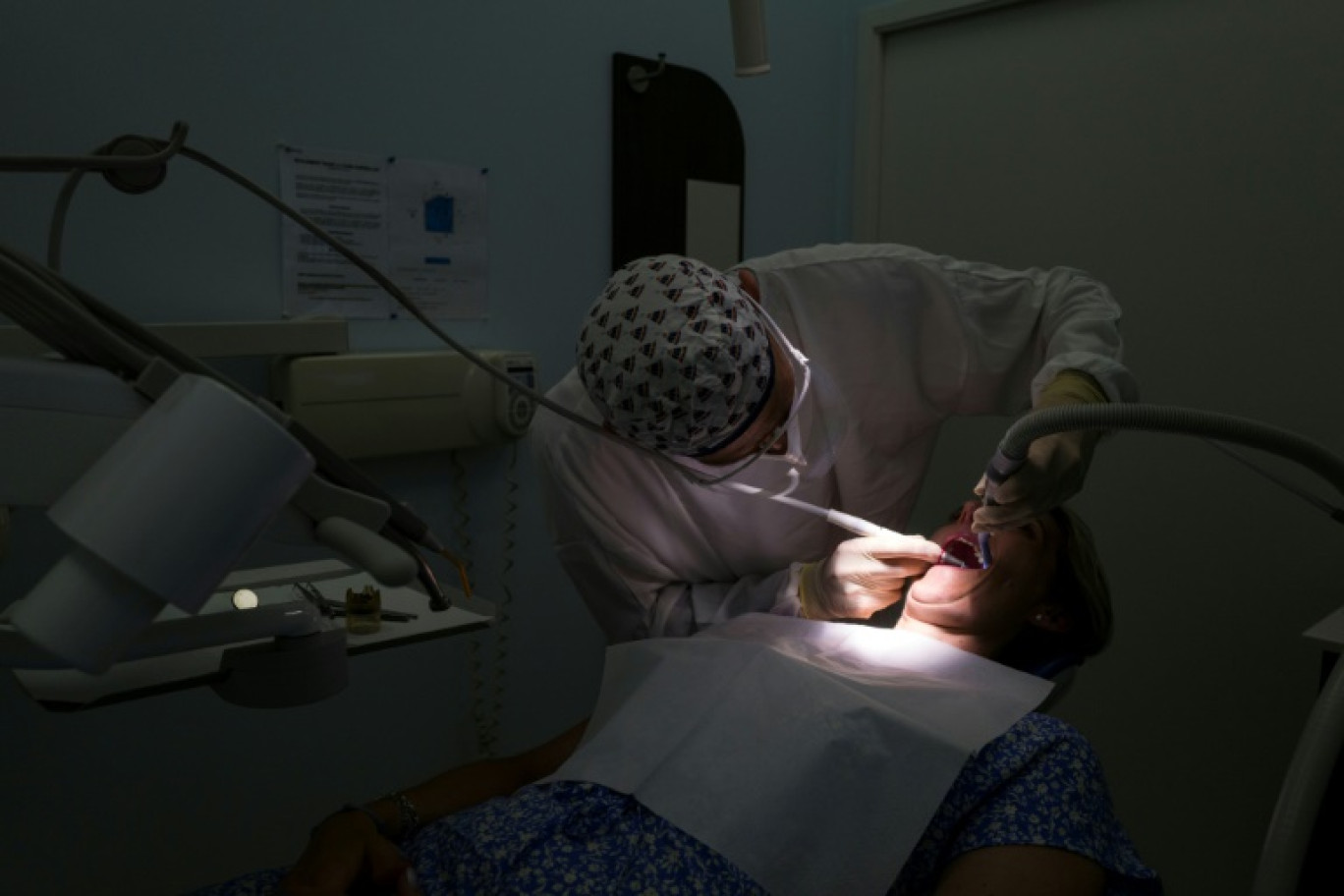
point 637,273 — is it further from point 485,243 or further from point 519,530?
point 519,530

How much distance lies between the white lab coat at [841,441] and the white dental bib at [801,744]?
18 centimetres

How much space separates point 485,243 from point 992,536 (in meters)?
1.03

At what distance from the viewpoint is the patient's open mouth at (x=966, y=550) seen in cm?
129

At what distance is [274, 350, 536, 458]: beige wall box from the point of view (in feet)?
5.08

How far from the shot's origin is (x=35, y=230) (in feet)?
4.54

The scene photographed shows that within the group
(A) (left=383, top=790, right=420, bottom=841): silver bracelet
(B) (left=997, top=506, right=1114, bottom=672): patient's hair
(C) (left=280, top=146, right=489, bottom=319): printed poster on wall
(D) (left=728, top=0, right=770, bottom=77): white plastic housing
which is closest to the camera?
(D) (left=728, top=0, right=770, bottom=77): white plastic housing

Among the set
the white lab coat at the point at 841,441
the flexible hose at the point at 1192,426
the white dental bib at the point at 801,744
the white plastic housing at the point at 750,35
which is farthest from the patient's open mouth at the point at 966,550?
the white plastic housing at the point at 750,35

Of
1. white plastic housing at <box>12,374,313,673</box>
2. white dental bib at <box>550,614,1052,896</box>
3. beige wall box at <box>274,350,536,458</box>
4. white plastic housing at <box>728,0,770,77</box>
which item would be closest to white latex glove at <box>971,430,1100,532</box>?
white dental bib at <box>550,614,1052,896</box>

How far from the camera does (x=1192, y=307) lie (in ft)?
6.52

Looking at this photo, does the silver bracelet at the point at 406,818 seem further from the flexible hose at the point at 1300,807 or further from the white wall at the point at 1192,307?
the white wall at the point at 1192,307

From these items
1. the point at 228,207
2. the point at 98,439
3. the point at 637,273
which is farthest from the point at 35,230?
the point at 98,439

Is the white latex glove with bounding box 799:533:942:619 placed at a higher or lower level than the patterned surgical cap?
lower

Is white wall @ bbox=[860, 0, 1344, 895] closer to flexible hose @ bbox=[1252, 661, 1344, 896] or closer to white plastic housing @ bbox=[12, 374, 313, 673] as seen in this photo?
flexible hose @ bbox=[1252, 661, 1344, 896]

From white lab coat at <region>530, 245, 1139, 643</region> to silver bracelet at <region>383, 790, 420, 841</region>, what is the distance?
0.42 m
